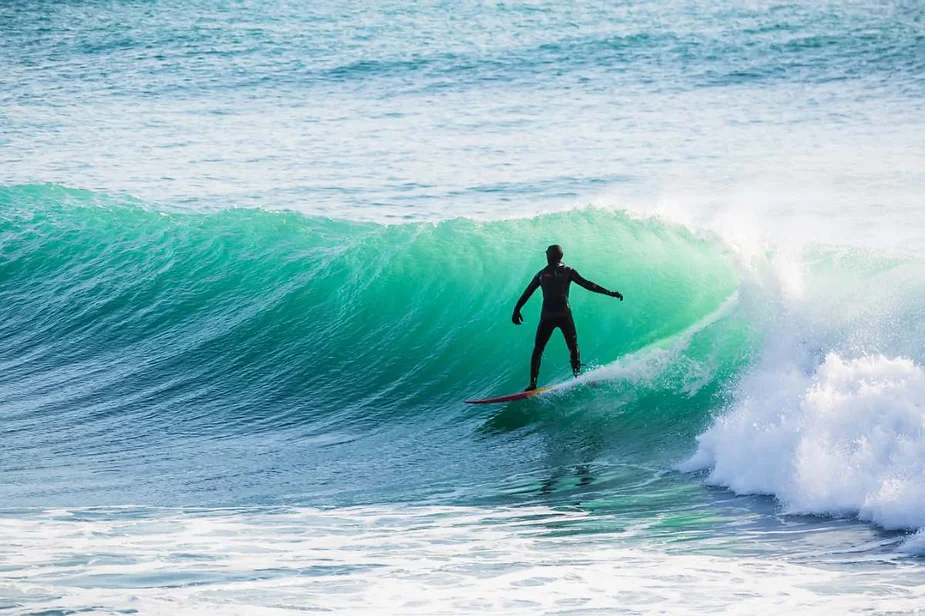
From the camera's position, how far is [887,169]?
22109mm

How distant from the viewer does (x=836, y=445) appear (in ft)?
27.9

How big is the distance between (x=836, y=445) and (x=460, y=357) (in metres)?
5.64

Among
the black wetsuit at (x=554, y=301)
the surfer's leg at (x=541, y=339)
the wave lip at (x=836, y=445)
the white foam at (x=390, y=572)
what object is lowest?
the white foam at (x=390, y=572)

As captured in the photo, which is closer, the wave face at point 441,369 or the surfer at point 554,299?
the wave face at point 441,369

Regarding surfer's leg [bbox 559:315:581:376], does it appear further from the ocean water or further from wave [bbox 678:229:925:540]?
wave [bbox 678:229:925:540]

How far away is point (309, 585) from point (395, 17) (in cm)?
3878

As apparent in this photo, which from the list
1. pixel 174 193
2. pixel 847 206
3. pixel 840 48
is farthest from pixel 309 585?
pixel 840 48

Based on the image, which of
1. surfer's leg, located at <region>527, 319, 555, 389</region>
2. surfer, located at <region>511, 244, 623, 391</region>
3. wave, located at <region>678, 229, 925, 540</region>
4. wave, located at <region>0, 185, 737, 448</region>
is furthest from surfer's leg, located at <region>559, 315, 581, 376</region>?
wave, located at <region>678, 229, 925, 540</region>

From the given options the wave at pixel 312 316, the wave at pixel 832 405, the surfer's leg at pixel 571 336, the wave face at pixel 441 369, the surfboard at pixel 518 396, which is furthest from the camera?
the wave at pixel 312 316

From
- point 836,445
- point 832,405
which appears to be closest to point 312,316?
point 832,405

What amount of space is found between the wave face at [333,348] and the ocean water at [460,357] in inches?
1.8

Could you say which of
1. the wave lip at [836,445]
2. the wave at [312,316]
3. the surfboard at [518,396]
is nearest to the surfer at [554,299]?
the surfboard at [518,396]

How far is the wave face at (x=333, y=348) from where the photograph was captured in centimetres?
1068

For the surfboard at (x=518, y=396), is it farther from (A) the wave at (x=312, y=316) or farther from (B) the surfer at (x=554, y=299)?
(A) the wave at (x=312, y=316)
